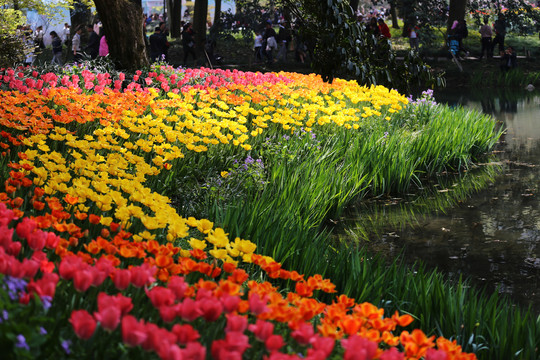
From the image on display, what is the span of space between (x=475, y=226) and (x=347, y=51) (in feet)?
6.89

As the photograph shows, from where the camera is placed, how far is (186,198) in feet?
17.8

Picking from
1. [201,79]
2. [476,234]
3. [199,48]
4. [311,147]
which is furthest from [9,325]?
[199,48]

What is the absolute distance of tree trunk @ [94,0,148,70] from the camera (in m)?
9.96

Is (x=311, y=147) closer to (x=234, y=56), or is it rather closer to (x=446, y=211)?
(x=446, y=211)

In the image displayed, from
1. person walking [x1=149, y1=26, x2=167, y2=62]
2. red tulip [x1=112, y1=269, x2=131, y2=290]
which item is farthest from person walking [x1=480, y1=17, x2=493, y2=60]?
red tulip [x1=112, y1=269, x2=131, y2=290]

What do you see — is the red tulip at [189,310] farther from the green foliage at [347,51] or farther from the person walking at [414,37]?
the person walking at [414,37]

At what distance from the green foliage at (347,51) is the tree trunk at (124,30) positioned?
336 cm

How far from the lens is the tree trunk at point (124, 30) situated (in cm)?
996

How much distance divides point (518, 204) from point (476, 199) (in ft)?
1.49

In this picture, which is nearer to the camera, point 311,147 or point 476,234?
point 476,234

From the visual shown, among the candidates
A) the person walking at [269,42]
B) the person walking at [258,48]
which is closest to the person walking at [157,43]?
the person walking at [269,42]

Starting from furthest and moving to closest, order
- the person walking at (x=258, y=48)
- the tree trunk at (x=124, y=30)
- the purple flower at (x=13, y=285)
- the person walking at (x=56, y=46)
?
the person walking at (x=258, y=48)
the person walking at (x=56, y=46)
the tree trunk at (x=124, y=30)
the purple flower at (x=13, y=285)

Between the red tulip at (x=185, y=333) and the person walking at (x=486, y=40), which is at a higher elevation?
the person walking at (x=486, y=40)

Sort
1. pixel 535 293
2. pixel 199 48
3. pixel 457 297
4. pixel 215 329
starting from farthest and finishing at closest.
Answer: pixel 199 48 → pixel 535 293 → pixel 457 297 → pixel 215 329
